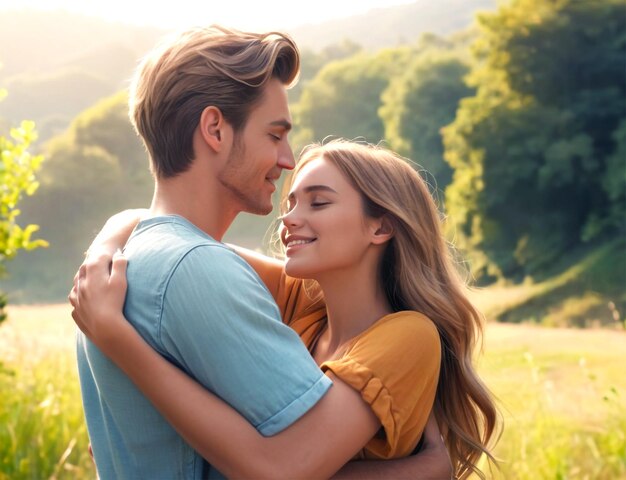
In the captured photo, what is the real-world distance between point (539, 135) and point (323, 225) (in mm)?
29274

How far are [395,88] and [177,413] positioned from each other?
→ 4104 cm

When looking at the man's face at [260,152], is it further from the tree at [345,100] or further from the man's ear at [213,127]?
the tree at [345,100]

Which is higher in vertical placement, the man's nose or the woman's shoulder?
the man's nose

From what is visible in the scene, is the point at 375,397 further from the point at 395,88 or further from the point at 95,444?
the point at 395,88

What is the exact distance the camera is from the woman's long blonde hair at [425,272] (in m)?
3.18

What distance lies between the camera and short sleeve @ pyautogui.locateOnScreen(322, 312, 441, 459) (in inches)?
102

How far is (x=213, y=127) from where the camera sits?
2889mm

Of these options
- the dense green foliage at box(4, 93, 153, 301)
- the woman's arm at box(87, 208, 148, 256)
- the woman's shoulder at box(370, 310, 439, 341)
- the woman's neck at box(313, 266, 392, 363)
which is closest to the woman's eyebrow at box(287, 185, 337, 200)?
the woman's neck at box(313, 266, 392, 363)

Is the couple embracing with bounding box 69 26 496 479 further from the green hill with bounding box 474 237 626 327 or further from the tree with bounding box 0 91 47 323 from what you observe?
the green hill with bounding box 474 237 626 327

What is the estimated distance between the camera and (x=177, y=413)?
236 cm

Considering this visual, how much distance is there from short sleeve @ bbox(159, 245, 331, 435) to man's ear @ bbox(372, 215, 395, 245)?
882mm

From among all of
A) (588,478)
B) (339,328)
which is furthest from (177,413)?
(588,478)

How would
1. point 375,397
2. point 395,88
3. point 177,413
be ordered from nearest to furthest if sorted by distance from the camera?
point 177,413
point 375,397
point 395,88

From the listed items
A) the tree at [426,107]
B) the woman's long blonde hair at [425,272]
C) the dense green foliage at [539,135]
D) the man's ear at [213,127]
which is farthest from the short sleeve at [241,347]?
the tree at [426,107]
